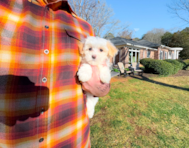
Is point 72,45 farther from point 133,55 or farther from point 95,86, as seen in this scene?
point 133,55

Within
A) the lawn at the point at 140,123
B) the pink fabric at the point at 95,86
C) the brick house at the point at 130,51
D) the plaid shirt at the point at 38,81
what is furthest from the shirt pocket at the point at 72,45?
the brick house at the point at 130,51

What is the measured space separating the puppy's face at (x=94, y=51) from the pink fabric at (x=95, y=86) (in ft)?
0.70

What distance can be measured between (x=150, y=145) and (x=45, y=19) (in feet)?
11.3

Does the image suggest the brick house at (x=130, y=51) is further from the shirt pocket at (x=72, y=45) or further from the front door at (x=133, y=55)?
the shirt pocket at (x=72, y=45)

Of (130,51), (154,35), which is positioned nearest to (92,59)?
(130,51)

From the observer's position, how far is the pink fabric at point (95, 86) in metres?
1.13

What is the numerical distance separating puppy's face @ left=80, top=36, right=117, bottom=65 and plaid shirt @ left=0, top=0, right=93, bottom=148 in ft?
0.57

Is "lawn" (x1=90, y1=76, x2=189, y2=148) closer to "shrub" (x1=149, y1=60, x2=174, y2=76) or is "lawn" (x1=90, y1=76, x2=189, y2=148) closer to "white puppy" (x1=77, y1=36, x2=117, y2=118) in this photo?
"white puppy" (x1=77, y1=36, x2=117, y2=118)

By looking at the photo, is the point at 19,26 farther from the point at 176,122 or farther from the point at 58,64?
the point at 176,122

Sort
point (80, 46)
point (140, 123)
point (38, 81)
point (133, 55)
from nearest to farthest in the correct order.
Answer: point (38, 81), point (80, 46), point (140, 123), point (133, 55)

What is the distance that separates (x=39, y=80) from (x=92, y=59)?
681mm

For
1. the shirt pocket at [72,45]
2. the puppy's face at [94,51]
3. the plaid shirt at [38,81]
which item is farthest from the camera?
the puppy's face at [94,51]

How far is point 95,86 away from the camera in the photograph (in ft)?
3.79

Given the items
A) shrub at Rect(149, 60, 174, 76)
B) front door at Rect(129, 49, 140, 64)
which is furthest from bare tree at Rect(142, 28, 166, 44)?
shrub at Rect(149, 60, 174, 76)
